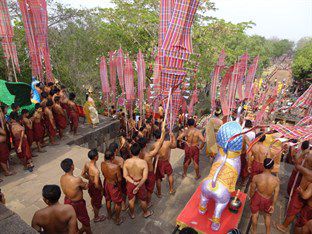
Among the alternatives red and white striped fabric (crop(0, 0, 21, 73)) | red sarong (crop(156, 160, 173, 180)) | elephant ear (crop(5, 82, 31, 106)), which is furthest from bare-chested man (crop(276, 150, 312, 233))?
red and white striped fabric (crop(0, 0, 21, 73))

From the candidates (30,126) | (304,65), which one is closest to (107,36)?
(30,126)

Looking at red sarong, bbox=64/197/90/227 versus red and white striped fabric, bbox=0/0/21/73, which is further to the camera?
red and white striped fabric, bbox=0/0/21/73

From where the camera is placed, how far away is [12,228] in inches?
96.7

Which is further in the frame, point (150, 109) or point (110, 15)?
point (110, 15)

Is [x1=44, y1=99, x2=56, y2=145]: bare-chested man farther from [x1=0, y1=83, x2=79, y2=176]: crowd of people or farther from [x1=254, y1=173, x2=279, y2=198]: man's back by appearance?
[x1=254, y1=173, x2=279, y2=198]: man's back

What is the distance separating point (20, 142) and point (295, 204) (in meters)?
6.49

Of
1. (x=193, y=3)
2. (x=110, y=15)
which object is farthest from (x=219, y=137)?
(x=110, y=15)

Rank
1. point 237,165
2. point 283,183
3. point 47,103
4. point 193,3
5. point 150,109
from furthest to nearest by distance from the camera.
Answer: point 150,109 < point 47,103 < point 283,183 < point 237,165 < point 193,3

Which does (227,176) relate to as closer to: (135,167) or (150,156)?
(150,156)

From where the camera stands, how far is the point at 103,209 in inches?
188

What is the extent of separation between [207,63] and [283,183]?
9.33m

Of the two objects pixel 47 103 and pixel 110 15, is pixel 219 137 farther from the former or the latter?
pixel 110 15

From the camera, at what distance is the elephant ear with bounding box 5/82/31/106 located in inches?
244

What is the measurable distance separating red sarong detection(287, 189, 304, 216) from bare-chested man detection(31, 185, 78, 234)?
13.1 feet
